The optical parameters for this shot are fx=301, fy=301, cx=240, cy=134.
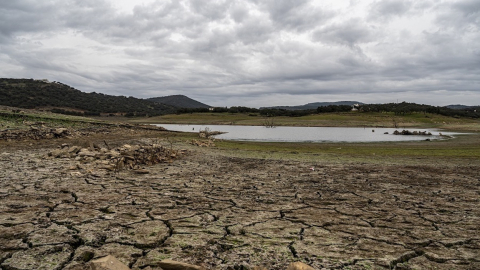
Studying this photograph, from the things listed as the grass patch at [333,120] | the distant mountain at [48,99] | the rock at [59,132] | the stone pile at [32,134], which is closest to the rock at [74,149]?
the stone pile at [32,134]

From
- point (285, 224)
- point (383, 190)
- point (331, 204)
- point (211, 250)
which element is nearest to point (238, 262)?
point (211, 250)

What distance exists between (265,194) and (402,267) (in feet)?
12.7

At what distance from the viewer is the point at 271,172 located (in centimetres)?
1052

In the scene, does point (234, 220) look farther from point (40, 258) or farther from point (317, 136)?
point (317, 136)

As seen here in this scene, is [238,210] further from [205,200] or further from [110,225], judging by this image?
[110,225]

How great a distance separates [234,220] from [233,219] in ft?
0.19

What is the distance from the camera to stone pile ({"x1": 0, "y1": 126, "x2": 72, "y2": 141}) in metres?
16.4

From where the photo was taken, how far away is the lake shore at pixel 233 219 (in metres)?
3.71

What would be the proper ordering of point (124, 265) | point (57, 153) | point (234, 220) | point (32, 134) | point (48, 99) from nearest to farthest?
point (124, 265) → point (234, 220) → point (57, 153) → point (32, 134) → point (48, 99)

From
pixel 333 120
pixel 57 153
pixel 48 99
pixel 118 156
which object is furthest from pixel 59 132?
pixel 333 120

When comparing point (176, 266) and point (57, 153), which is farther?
point (57, 153)

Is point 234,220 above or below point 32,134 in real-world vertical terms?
below

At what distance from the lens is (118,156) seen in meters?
10.5

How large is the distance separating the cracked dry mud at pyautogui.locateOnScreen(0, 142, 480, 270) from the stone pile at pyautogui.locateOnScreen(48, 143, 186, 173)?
100cm
